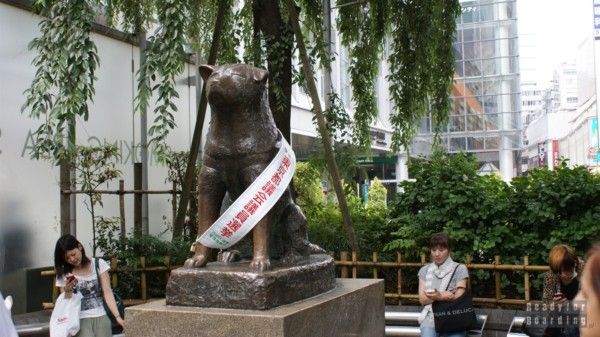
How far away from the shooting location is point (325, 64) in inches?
305

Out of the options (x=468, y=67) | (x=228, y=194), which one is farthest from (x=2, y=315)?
(x=468, y=67)

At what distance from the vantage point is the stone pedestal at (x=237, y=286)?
3.04 m

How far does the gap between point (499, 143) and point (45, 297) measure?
23443 millimetres

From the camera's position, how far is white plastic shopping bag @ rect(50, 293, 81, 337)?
3.95 m

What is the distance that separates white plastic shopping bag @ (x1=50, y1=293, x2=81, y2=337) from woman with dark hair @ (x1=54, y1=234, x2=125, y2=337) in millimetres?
53

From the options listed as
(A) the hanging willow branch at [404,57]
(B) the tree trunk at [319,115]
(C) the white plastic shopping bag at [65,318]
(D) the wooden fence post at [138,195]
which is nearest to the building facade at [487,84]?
(A) the hanging willow branch at [404,57]

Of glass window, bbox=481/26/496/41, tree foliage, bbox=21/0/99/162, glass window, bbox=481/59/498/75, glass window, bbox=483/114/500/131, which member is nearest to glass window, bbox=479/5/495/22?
glass window, bbox=481/26/496/41

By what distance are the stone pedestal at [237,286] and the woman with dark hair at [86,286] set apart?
40.8 inches

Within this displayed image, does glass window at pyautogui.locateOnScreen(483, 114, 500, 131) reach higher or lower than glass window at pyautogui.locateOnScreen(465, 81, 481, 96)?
lower

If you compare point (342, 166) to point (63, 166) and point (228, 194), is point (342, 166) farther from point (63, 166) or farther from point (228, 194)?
point (228, 194)

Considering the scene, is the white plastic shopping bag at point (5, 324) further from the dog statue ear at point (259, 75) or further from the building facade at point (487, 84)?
the building facade at point (487, 84)

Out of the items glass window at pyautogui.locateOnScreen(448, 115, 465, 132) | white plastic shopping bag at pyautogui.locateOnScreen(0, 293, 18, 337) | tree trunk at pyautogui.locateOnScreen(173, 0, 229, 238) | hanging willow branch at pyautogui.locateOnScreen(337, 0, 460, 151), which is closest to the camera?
white plastic shopping bag at pyautogui.locateOnScreen(0, 293, 18, 337)

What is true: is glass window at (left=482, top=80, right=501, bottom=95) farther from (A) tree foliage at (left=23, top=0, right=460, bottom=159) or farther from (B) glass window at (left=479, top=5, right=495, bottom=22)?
(A) tree foliage at (left=23, top=0, right=460, bottom=159)

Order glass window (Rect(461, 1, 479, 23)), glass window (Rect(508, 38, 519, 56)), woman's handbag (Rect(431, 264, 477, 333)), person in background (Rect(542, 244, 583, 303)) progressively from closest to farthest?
person in background (Rect(542, 244, 583, 303))
woman's handbag (Rect(431, 264, 477, 333))
glass window (Rect(508, 38, 519, 56))
glass window (Rect(461, 1, 479, 23))
